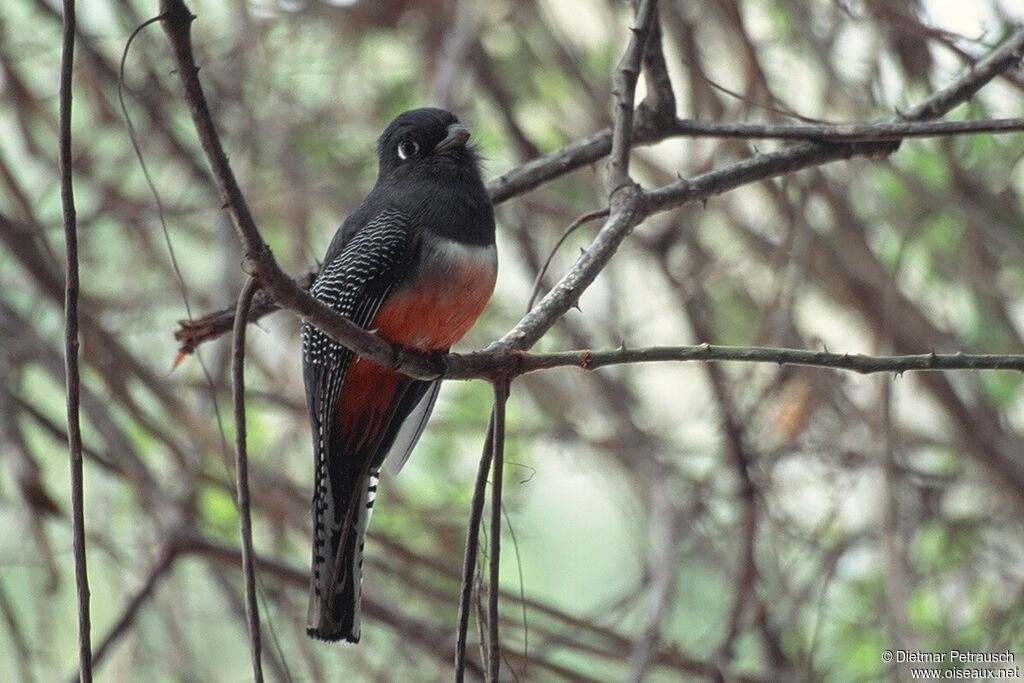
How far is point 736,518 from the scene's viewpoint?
545cm

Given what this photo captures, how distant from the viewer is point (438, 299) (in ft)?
10.4

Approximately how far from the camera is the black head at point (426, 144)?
3.63 m

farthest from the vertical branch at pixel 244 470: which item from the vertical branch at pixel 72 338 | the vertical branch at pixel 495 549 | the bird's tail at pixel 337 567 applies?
the bird's tail at pixel 337 567

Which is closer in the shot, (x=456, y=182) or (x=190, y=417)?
(x=456, y=182)

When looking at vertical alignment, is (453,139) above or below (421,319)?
above

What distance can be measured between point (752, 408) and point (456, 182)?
171 cm

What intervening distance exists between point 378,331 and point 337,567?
62 centimetres

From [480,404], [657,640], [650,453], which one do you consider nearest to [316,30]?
[480,404]

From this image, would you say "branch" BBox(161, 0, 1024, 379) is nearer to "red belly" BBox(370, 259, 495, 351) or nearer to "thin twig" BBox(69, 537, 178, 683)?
"red belly" BBox(370, 259, 495, 351)

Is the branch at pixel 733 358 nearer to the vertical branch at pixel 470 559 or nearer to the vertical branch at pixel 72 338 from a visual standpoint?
the vertical branch at pixel 470 559

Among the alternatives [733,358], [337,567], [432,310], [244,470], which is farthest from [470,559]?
[432,310]

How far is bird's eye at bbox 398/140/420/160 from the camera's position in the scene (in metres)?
3.74

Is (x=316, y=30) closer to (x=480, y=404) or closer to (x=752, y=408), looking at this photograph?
(x=480, y=404)

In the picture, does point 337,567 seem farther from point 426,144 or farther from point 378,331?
point 426,144
